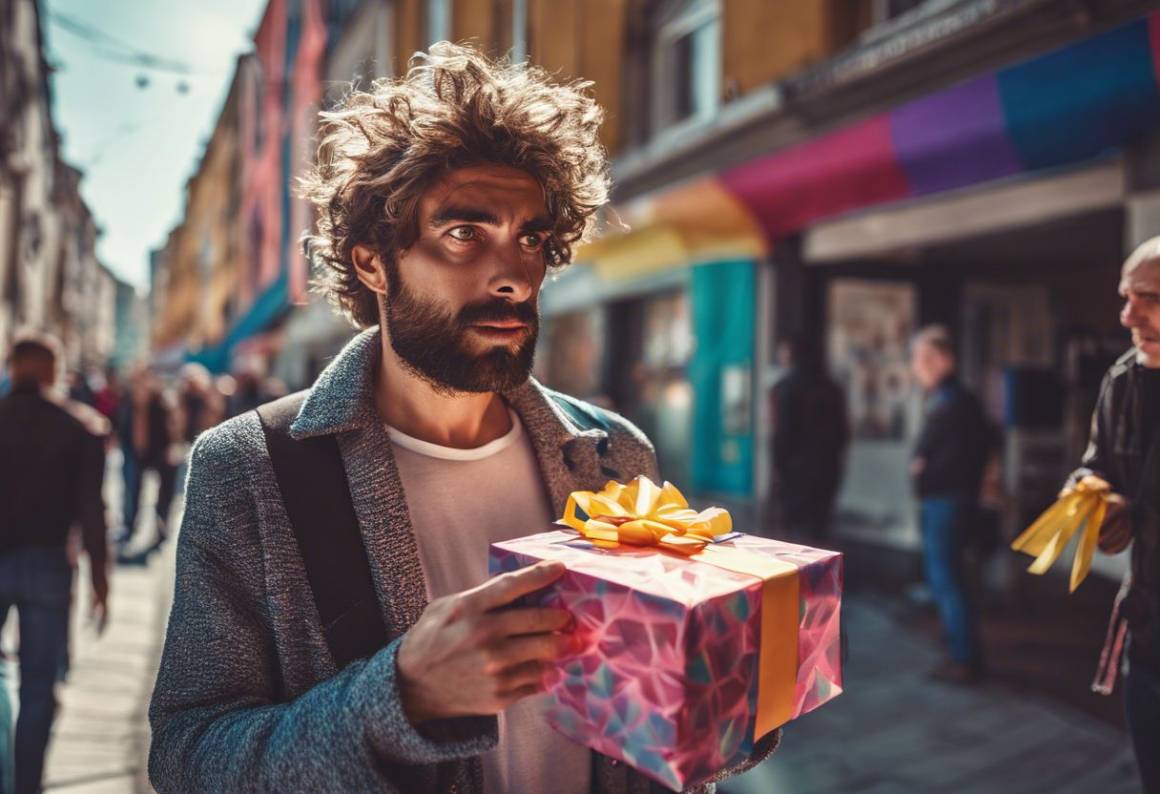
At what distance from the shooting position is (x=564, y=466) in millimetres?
1602

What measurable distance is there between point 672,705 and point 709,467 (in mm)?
7573

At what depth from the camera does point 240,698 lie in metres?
1.22

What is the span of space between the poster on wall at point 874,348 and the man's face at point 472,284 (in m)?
6.63

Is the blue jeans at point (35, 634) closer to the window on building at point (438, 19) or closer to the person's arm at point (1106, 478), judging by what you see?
the person's arm at point (1106, 478)

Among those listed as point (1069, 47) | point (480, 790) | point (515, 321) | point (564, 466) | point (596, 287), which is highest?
point (1069, 47)

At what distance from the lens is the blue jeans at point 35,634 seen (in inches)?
134

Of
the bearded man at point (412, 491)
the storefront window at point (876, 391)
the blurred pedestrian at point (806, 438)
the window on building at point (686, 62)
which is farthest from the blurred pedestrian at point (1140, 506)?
the window on building at point (686, 62)

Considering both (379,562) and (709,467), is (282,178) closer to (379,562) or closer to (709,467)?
(709,467)

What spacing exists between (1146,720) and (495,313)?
71.6 inches

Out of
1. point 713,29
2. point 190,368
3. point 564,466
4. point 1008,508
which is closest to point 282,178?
Answer: point 190,368

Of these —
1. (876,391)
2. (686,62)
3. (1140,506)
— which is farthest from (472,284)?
(686,62)

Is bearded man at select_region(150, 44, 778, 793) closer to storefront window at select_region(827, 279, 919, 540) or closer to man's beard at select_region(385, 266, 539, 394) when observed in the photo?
man's beard at select_region(385, 266, 539, 394)

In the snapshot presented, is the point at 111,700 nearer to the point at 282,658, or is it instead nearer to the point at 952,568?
the point at 282,658

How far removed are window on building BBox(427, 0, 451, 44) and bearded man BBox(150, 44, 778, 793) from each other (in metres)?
13.6
